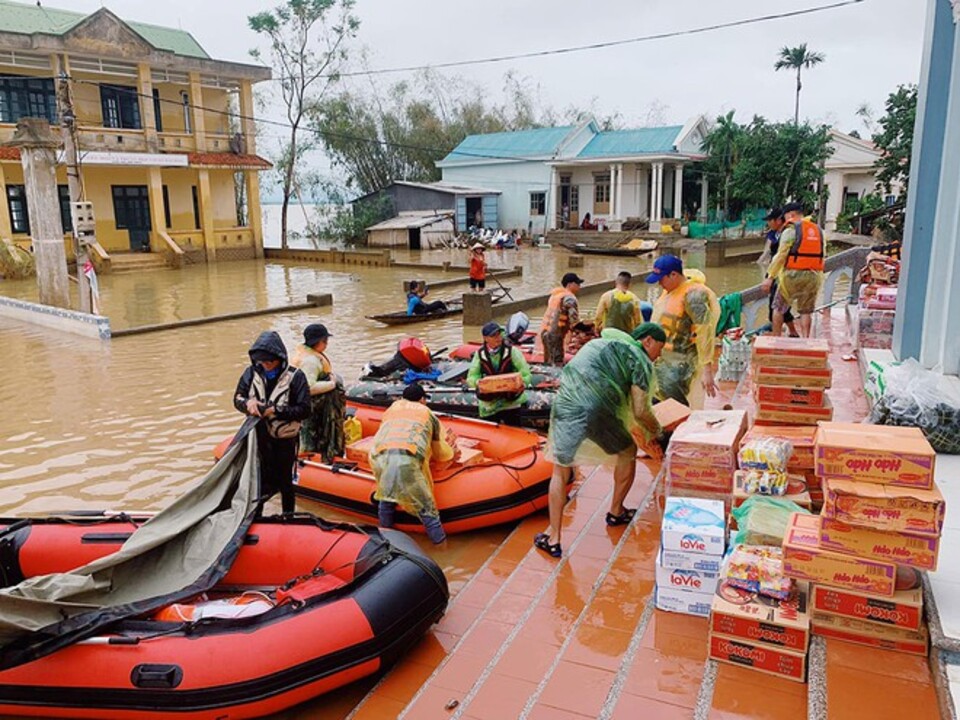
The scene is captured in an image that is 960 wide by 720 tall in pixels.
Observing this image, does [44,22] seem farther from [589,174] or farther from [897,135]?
[897,135]

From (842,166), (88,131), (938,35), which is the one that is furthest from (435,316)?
(842,166)

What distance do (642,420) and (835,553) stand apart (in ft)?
5.49

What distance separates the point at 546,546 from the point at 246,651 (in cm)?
199

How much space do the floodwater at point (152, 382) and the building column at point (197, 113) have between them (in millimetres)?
7456

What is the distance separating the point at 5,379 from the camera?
10828mm

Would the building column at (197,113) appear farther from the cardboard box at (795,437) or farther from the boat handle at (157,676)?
the boat handle at (157,676)

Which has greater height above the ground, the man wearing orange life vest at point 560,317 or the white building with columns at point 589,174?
the white building with columns at point 589,174

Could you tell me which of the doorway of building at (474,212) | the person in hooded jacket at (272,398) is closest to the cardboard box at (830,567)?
the person in hooded jacket at (272,398)

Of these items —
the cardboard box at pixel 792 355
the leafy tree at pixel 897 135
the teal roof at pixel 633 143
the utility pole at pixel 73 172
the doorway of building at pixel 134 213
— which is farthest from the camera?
the teal roof at pixel 633 143

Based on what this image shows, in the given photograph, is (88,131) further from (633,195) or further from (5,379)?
(633,195)

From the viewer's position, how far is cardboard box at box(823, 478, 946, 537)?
311 cm

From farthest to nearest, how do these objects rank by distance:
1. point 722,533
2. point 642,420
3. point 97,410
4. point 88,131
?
point 88,131, point 97,410, point 642,420, point 722,533

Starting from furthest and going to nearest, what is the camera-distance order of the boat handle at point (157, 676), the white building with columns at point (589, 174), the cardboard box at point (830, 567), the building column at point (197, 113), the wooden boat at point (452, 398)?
the white building with columns at point (589, 174), the building column at point (197, 113), the wooden boat at point (452, 398), the boat handle at point (157, 676), the cardboard box at point (830, 567)

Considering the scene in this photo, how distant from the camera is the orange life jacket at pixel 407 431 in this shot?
204 inches
